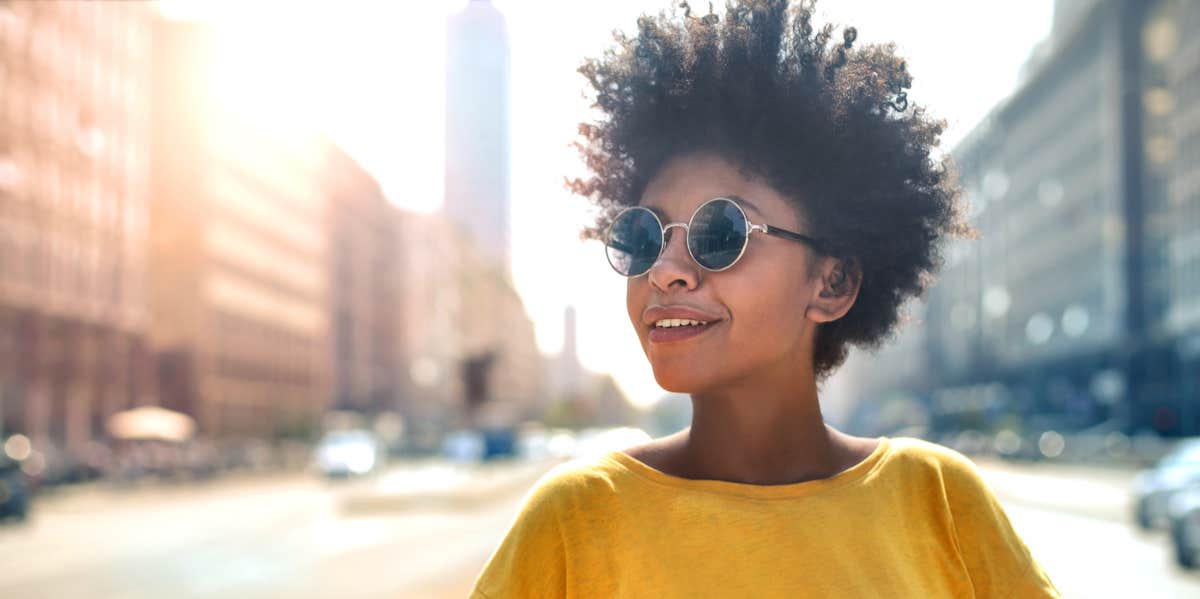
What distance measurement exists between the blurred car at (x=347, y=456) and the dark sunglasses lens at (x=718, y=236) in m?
46.6

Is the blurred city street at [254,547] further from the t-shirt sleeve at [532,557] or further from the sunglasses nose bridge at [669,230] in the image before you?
the t-shirt sleeve at [532,557]

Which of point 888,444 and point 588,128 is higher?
point 588,128

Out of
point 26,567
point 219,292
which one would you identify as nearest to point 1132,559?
point 26,567

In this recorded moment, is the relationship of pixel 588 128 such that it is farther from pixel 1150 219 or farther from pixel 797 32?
pixel 1150 219

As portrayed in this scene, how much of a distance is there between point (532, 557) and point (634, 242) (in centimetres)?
61

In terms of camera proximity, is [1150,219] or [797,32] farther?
[1150,219]

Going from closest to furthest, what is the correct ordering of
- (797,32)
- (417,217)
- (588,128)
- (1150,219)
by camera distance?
(797,32)
(588,128)
(1150,219)
(417,217)

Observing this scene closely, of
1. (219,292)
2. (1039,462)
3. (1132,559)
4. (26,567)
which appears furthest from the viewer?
(219,292)

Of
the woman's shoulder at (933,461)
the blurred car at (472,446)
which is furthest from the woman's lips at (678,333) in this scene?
the blurred car at (472,446)

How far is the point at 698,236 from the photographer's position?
2.30m

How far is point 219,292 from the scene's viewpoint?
77.1m

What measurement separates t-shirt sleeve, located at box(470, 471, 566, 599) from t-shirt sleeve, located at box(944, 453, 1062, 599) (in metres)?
0.67

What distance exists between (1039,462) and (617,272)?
178ft

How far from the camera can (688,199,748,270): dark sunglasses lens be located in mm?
2279
